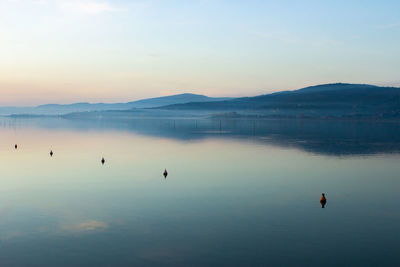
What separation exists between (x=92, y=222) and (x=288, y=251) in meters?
12.6

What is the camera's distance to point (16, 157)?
61.9m

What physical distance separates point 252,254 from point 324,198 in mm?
12895

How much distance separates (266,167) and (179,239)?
3011 cm

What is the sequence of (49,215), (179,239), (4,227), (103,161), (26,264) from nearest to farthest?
(26,264) < (179,239) < (4,227) < (49,215) < (103,161)

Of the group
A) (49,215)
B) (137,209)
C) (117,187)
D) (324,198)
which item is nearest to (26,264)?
(49,215)

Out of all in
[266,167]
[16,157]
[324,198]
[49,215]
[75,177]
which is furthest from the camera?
[16,157]

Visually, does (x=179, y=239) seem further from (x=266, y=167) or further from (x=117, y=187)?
(x=266, y=167)

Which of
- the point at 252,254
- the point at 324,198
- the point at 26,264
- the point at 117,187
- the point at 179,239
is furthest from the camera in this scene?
the point at 117,187

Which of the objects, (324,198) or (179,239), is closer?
(179,239)

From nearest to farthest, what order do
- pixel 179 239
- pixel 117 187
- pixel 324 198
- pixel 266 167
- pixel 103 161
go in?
pixel 179 239, pixel 324 198, pixel 117 187, pixel 266 167, pixel 103 161

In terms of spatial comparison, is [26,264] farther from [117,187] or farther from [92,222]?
[117,187]

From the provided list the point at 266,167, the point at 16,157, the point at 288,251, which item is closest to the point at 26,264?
the point at 288,251

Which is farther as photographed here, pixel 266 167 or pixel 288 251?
pixel 266 167

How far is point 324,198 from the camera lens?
102ft
